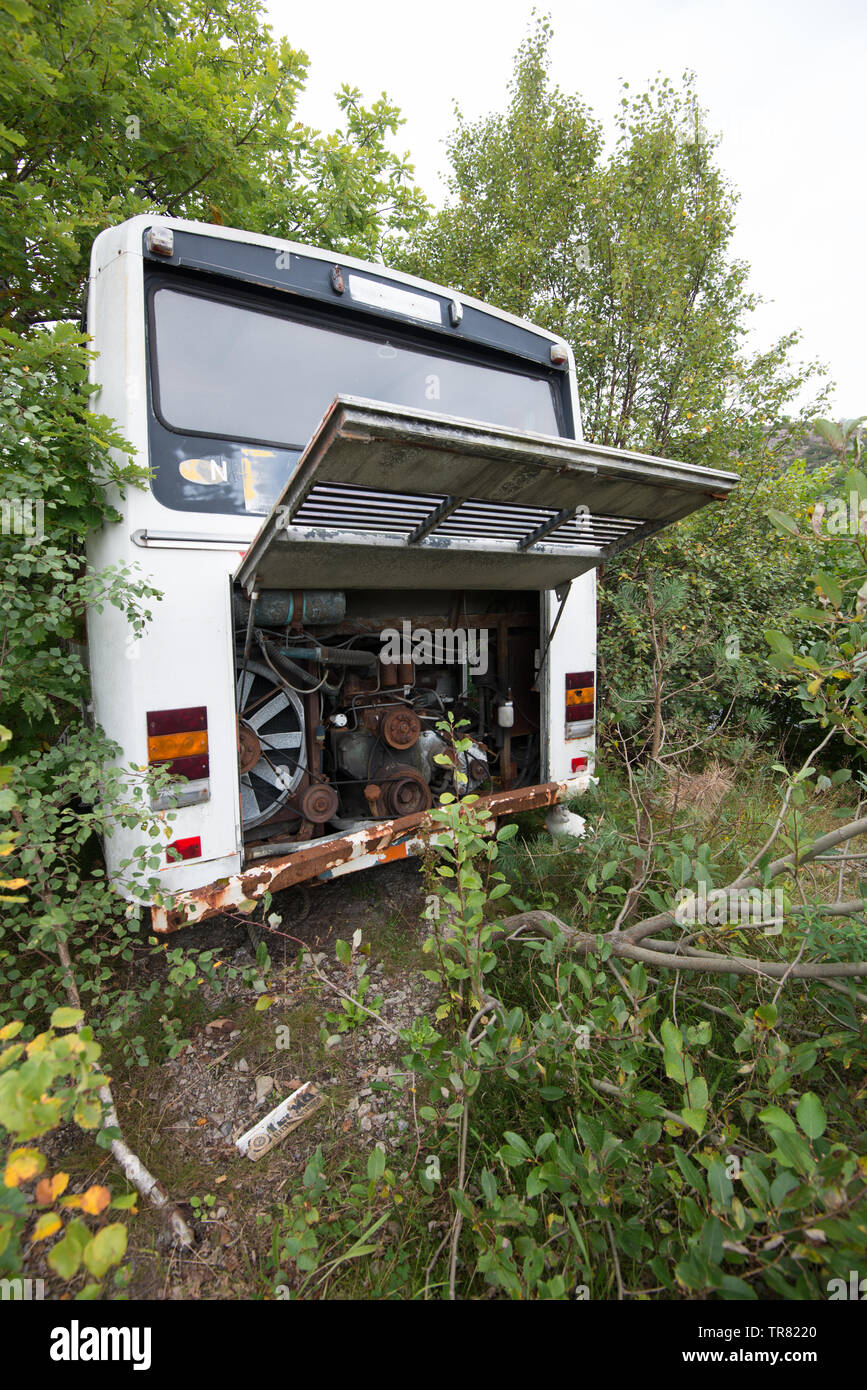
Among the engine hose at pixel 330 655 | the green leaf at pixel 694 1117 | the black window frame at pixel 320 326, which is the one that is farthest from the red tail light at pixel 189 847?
the green leaf at pixel 694 1117

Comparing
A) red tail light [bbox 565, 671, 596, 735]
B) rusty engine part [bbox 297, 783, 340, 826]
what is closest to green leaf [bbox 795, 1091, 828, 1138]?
rusty engine part [bbox 297, 783, 340, 826]

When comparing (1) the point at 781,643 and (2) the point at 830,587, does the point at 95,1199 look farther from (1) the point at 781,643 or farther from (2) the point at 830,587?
(2) the point at 830,587

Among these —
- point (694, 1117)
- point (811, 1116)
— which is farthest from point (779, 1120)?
point (694, 1117)

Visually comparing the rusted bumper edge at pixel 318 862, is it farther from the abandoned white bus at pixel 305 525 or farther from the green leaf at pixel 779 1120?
the green leaf at pixel 779 1120

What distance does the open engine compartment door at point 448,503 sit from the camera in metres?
1.82

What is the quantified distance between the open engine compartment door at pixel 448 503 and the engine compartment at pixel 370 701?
31 centimetres

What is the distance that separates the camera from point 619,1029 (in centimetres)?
161

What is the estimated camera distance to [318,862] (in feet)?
8.38

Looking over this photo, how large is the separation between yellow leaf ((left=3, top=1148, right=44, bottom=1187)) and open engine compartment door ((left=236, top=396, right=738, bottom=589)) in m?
1.63

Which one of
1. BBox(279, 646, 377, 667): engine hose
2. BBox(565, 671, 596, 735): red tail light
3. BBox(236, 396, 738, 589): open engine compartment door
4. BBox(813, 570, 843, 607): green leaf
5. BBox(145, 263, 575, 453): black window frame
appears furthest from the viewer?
BBox(565, 671, 596, 735): red tail light

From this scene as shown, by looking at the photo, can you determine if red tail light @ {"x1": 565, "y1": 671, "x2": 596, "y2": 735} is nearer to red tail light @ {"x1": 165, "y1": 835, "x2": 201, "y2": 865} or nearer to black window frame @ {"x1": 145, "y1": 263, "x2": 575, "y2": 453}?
black window frame @ {"x1": 145, "y1": 263, "x2": 575, "y2": 453}

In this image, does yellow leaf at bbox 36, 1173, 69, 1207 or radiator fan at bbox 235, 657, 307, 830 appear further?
radiator fan at bbox 235, 657, 307, 830

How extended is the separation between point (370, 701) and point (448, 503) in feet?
4.06

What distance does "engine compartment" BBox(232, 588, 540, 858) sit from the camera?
2.61 meters
